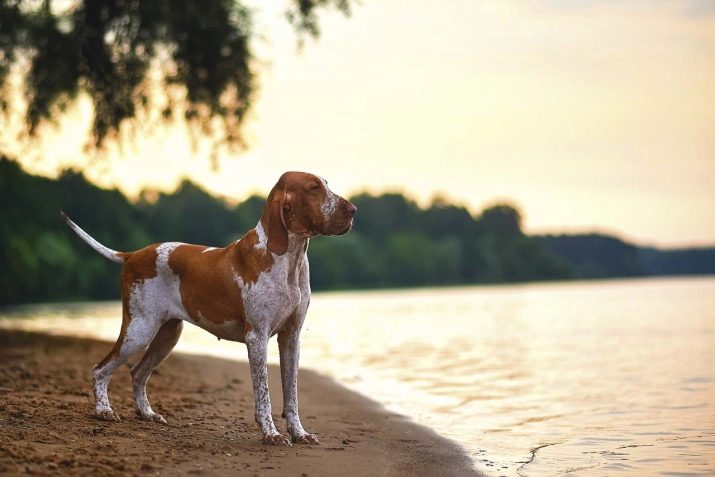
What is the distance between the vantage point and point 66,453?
530 cm

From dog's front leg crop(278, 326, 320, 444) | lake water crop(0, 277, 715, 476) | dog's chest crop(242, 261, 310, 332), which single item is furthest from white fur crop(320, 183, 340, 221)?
lake water crop(0, 277, 715, 476)

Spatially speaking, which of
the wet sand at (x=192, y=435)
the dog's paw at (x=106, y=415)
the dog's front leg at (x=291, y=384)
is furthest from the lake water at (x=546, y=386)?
the dog's paw at (x=106, y=415)

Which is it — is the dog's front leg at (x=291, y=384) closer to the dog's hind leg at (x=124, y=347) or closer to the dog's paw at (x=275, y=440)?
the dog's paw at (x=275, y=440)

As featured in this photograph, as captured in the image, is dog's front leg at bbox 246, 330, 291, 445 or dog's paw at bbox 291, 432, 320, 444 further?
dog's paw at bbox 291, 432, 320, 444

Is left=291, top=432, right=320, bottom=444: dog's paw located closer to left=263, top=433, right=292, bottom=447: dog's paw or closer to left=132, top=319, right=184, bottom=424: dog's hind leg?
left=263, top=433, right=292, bottom=447: dog's paw

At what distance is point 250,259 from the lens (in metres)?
6.12

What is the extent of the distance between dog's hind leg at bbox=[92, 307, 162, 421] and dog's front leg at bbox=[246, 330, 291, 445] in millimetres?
975

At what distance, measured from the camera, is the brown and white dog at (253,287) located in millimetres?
6016

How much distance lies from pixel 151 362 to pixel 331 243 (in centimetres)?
8594

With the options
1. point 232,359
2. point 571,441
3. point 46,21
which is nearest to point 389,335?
point 232,359

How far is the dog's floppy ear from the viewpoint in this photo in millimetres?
6011

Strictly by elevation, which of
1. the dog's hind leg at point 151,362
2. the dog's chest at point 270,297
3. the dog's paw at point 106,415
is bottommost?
the dog's paw at point 106,415

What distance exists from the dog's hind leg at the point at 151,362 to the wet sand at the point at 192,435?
0.16m

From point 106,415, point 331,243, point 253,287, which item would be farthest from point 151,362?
point 331,243
